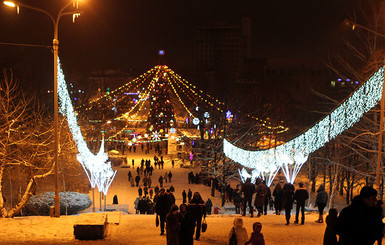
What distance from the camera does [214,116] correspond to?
28672 mm

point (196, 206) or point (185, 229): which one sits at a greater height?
point (196, 206)

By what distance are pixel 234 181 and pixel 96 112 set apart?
17553mm

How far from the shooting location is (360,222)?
421 centimetres

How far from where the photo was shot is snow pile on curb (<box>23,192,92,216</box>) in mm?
19734

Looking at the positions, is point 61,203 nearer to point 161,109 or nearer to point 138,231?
point 138,231

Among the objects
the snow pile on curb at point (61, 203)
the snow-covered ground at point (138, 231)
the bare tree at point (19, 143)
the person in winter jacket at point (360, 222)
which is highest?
the bare tree at point (19, 143)

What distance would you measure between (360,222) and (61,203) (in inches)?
731

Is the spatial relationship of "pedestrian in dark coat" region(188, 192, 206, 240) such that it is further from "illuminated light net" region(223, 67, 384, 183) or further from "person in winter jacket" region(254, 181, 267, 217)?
"illuminated light net" region(223, 67, 384, 183)

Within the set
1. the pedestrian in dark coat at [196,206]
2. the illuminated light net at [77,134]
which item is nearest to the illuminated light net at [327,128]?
the pedestrian in dark coat at [196,206]

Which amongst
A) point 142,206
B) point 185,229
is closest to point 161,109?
point 142,206

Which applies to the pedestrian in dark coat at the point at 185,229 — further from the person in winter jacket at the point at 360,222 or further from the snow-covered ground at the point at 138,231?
the person in winter jacket at the point at 360,222

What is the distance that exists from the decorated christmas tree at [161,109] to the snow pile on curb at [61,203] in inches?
871

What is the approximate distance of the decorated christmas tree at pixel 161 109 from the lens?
142ft

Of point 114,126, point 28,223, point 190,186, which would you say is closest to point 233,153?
point 190,186
